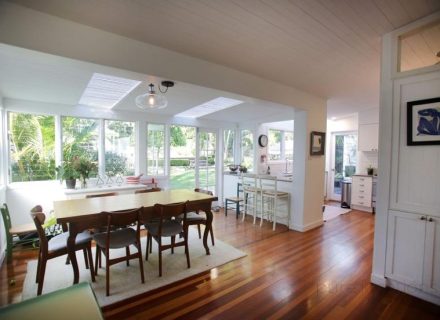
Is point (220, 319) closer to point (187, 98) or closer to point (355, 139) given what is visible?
point (187, 98)

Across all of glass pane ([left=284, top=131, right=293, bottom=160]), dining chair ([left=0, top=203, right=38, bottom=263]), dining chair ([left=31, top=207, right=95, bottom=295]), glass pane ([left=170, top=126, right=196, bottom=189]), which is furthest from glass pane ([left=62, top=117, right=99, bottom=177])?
glass pane ([left=284, top=131, right=293, bottom=160])

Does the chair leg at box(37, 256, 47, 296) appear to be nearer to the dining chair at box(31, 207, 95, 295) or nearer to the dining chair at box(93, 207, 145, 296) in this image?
the dining chair at box(31, 207, 95, 295)

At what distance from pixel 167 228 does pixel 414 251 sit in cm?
260

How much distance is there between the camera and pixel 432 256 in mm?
2078

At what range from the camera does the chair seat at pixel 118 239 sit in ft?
8.00

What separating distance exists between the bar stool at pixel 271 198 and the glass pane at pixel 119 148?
2763 mm

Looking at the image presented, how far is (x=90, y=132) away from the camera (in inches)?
175

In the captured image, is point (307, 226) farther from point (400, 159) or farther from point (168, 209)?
point (168, 209)

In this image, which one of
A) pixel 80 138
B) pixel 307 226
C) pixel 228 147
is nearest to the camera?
pixel 307 226

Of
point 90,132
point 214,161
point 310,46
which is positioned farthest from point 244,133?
point 310,46

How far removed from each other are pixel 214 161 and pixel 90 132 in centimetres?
295

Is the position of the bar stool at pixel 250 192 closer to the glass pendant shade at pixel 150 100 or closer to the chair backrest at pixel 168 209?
the chair backrest at pixel 168 209

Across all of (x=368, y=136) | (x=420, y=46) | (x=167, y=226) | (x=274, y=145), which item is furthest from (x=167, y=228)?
(x=368, y=136)

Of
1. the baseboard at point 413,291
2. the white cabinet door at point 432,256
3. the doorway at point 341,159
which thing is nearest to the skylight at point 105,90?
the white cabinet door at point 432,256
